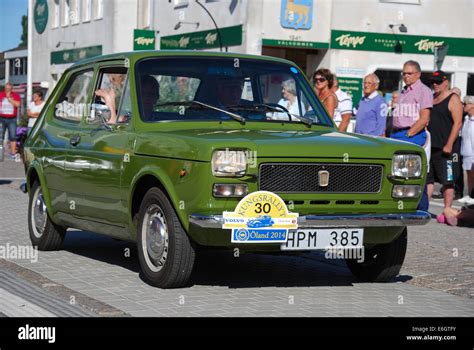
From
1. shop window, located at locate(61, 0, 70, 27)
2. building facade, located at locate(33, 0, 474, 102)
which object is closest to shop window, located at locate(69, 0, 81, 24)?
shop window, located at locate(61, 0, 70, 27)

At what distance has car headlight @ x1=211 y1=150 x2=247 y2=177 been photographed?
7.14m

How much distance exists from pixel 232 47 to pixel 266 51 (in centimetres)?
106

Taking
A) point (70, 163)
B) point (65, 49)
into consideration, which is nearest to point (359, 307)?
point (70, 163)

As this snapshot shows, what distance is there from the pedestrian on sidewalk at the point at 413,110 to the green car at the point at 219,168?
2.81 meters

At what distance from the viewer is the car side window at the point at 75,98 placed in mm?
9391

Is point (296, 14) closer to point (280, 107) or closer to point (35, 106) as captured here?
point (35, 106)

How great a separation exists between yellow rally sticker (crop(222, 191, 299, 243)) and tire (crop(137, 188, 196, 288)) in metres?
0.39

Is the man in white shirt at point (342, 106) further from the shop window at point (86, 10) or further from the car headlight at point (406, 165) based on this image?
the shop window at point (86, 10)

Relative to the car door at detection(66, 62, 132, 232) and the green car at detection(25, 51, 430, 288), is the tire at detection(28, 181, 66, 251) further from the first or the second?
the car door at detection(66, 62, 132, 232)

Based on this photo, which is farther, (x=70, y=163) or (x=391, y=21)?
(x=391, y=21)

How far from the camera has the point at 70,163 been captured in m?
9.09

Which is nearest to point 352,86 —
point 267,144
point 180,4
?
point 180,4

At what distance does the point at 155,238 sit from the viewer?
25.3 ft
